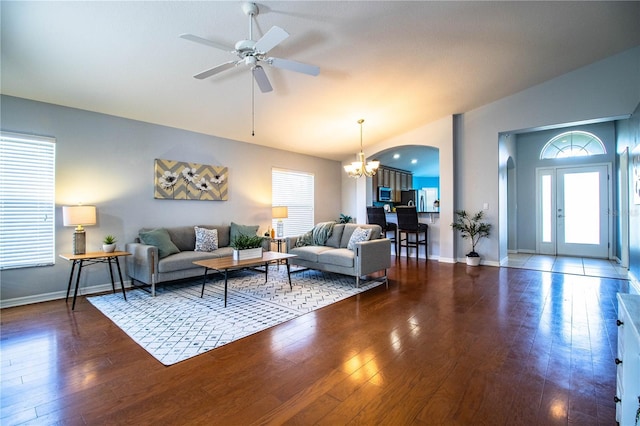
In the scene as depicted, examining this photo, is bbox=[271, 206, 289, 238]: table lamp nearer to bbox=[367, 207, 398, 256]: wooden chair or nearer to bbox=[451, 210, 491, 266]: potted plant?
bbox=[367, 207, 398, 256]: wooden chair

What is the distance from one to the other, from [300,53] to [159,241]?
10.8 feet

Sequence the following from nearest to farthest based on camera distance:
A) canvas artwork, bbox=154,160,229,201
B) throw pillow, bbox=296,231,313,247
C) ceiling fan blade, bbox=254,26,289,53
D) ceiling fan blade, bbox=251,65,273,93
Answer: ceiling fan blade, bbox=254,26,289,53 < ceiling fan blade, bbox=251,65,273,93 < canvas artwork, bbox=154,160,229,201 < throw pillow, bbox=296,231,313,247

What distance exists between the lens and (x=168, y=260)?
416cm

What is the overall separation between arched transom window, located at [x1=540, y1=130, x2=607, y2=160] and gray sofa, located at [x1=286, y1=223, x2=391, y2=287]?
5462 millimetres

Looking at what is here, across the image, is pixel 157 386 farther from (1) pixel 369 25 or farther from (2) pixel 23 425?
(1) pixel 369 25

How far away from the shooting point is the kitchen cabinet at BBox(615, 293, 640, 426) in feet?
4.11

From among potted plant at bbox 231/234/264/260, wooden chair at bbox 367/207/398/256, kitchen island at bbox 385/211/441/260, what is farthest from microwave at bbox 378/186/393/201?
potted plant at bbox 231/234/264/260

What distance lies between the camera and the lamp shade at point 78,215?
373cm

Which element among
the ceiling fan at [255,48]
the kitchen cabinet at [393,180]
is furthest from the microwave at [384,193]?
the ceiling fan at [255,48]

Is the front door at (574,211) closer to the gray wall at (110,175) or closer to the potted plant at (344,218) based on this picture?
the potted plant at (344,218)

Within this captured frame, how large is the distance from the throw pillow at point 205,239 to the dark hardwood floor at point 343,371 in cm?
175

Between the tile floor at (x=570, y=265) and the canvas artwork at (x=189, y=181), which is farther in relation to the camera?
the tile floor at (x=570, y=265)

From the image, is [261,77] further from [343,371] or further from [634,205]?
[634,205]

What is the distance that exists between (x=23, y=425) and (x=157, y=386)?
2.14ft
